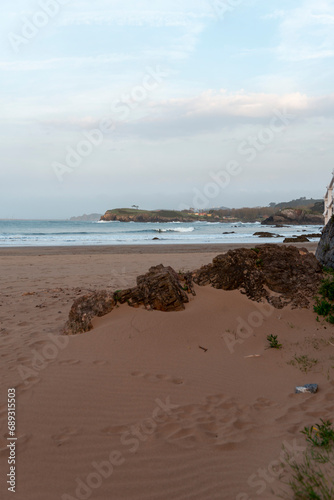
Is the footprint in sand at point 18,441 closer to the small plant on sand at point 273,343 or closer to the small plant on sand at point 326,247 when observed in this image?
the small plant on sand at point 273,343

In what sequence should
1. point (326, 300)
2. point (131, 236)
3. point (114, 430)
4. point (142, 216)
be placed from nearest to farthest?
point (114, 430), point (326, 300), point (131, 236), point (142, 216)

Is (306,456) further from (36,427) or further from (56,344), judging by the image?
(56,344)

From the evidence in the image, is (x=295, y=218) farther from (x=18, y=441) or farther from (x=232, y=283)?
(x=18, y=441)

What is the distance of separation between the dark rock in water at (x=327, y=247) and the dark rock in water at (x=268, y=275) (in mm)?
383

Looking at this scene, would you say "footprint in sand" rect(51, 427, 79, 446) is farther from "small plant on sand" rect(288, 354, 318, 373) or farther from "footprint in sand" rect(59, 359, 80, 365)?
"small plant on sand" rect(288, 354, 318, 373)

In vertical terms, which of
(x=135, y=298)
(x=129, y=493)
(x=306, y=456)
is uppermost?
(x=135, y=298)

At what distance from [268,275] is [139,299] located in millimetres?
2494

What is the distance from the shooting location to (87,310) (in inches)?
238

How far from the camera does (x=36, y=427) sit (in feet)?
11.2

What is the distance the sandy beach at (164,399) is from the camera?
8.96 ft

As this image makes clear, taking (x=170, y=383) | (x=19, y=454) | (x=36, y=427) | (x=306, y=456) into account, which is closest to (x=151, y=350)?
(x=170, y=383)

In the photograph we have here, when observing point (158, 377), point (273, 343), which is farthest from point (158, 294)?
point (273, 343)

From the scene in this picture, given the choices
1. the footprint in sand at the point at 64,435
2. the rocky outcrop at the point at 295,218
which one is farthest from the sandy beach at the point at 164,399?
the rocky outcrop at the point at 295,218

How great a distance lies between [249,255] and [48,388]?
4285 mm
